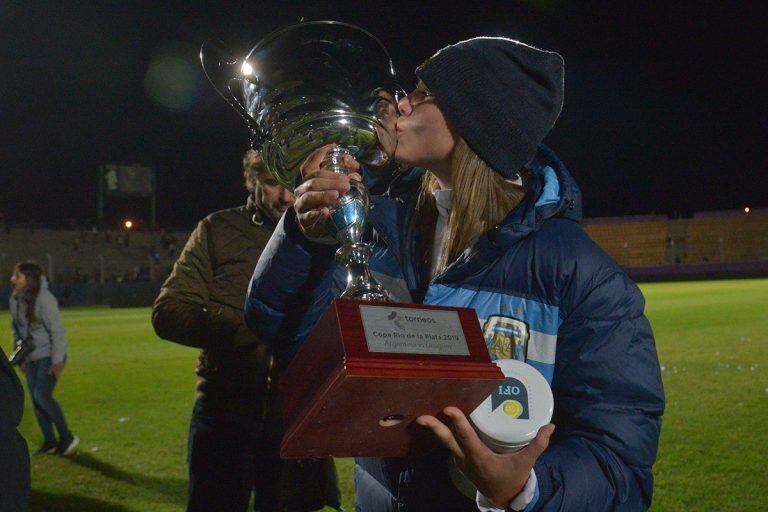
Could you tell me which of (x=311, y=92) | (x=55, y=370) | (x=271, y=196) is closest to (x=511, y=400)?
(x=311, y=92)

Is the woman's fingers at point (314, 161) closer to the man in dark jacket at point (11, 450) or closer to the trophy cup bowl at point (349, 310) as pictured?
the trophy cup bowl at point (349, 310)

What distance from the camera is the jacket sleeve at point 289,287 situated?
5.35 ft

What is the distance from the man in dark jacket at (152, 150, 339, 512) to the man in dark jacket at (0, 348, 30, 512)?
1.58 m

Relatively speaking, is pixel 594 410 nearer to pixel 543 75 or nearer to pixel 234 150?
pixel 543 75

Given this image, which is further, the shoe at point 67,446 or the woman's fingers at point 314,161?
the shoe at point 67,446

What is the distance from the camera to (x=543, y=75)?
5.34 feet

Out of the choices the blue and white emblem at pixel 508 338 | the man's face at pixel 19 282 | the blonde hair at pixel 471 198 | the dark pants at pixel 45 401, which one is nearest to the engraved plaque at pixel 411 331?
the blue and white emblem at pixel 508 338

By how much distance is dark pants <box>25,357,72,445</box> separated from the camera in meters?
6.35

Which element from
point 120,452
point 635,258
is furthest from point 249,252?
point 635,258

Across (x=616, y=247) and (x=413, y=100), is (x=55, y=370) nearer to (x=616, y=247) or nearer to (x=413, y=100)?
(x=413, y=100)

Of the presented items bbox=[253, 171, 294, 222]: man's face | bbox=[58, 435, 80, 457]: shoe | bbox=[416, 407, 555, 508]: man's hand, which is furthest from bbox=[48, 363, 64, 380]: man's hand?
bbox=[416, 407, 555, 508]: man's hand

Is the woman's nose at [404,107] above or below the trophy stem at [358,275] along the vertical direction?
above

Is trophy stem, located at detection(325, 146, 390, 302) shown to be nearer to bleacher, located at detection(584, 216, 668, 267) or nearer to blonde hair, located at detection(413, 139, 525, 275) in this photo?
blonde hair, located at detection(413, 139, 525, 275)

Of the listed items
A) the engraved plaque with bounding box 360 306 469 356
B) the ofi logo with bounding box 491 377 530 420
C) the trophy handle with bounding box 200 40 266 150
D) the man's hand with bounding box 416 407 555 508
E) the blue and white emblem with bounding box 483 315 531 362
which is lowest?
the man's hand with bounding box 416 407 555 508
